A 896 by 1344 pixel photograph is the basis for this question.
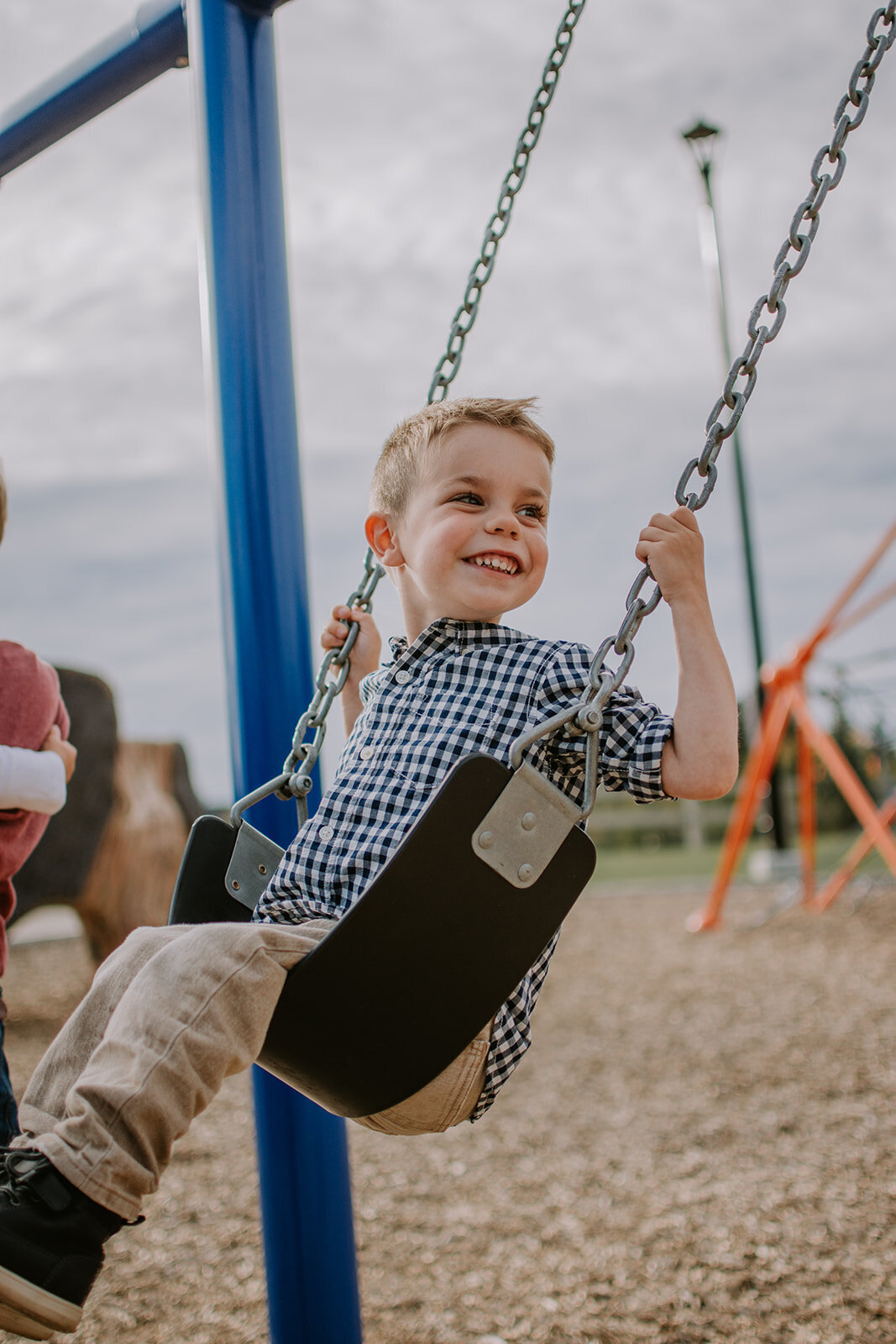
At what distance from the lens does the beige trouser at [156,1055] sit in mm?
1067

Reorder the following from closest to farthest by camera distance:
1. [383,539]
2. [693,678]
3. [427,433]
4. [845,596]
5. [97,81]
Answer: [693,678] → [427,433] → [383,539] → [97,81] → [845,596]

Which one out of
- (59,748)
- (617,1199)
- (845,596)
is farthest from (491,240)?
(845,596)

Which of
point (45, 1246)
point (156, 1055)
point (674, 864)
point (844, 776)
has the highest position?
point (156, 1055)

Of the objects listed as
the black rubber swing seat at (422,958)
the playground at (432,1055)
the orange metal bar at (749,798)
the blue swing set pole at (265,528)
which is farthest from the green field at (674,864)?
the black rubber swing seat at (422,958)

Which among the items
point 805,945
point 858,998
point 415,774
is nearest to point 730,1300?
point 415,774

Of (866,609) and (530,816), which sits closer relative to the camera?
(530,816)

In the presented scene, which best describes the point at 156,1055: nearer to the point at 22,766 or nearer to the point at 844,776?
the point at 22,766

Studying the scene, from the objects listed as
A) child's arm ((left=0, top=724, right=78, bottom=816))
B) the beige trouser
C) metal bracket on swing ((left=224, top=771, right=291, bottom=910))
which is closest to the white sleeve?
child's arm ((left=0, top=724, right=78, bottom=816))

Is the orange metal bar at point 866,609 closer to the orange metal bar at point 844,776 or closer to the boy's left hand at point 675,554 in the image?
the orange metal bar at point 844,776

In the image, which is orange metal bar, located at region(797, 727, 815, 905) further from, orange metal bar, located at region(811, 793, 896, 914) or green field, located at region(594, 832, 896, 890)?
green field, located at region(594, 832, 896, 890)

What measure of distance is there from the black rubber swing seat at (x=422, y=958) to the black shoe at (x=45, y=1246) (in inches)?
9.7

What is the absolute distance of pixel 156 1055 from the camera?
111 cm

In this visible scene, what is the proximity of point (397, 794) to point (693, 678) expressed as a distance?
40 centimetres

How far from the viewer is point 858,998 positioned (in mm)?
4715
